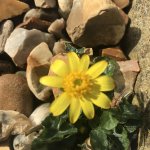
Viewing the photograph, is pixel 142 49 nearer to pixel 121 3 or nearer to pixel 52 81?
pixel 121 3

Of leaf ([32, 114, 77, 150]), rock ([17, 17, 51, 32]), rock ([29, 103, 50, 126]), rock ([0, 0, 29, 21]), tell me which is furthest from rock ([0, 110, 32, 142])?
rock ([0, 0, 29, 21])

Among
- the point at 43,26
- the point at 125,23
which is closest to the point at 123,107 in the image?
the point at 125,23

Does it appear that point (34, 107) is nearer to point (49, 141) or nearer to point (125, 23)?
point (49, 141)

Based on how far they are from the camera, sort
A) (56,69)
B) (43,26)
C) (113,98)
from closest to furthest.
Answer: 1. (56,69)
2. (113,98)
3. (43,26)

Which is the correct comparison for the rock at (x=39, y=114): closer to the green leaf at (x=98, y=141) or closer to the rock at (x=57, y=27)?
the green leaf at (x=98, y=141)

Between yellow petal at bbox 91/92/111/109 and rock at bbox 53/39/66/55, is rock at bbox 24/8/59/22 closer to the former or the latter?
rock at bbox 53/39/66/55

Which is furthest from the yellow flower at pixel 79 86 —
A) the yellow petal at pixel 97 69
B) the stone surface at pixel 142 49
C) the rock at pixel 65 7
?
the rock at pixel 65 7
